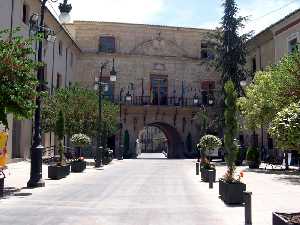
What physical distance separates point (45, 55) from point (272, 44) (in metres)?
19.0

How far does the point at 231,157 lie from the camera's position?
44.0 ft

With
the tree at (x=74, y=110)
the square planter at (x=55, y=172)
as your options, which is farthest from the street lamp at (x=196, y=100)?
the square planter at (x=55, y=172)

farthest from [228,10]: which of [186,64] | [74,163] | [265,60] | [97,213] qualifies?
[97,213]

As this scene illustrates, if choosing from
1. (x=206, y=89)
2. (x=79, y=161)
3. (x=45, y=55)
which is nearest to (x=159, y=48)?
(x=206, y=89)

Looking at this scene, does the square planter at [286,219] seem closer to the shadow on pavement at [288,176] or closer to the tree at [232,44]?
the shadow on pavement at [288,176]

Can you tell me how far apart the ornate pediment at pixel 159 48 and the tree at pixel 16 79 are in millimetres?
37894

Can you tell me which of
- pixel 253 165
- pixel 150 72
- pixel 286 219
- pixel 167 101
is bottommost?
pixel 253 165

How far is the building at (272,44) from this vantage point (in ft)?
114

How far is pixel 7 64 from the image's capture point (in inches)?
523

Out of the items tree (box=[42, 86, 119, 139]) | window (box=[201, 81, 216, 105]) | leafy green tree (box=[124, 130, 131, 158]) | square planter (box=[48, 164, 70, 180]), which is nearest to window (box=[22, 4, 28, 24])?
tree (box=[42, 86, 119, 139])

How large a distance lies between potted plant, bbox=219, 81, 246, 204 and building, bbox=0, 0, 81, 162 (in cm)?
1174

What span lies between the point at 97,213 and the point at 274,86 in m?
13.6

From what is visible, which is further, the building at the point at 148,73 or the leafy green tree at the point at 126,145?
the building at the point at 148,73

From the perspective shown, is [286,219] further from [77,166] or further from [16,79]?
[77,166]
